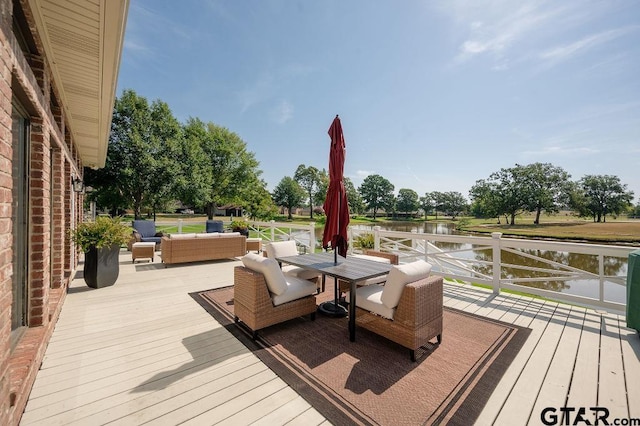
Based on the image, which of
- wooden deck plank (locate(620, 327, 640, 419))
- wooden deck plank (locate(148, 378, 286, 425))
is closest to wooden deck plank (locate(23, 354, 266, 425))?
wooden deck plank (locate(148, 378, 286, 425))

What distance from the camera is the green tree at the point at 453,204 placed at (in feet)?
210

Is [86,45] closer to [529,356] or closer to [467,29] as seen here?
[529,356]

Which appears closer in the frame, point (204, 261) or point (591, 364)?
point (591, 364)

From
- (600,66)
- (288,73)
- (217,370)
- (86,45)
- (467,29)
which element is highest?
(288,73)

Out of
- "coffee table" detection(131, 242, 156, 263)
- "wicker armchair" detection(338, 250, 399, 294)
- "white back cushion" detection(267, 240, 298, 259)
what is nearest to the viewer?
"wicker armchair" detection(338, 250, 399, 294)

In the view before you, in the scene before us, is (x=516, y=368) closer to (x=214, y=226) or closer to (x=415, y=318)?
(x=415, y=318)

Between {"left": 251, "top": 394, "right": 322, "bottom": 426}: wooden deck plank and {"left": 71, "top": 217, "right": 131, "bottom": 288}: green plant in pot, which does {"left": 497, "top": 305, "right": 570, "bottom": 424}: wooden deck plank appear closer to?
{"left": 251, "top": 394, "right": 322, "bottom": 426}: wooden deck plank

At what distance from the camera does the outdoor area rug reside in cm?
184

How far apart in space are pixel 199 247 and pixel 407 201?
5649cm

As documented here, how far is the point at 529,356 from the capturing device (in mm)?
2570

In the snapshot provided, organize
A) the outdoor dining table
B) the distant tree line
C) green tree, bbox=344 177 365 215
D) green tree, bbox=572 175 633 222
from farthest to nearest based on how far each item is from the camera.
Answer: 1. green tree, bbox=344 177 365 215
2. green tree, bbox=572 175 633 222
3. the distant tree line
4. the outdoor dining table

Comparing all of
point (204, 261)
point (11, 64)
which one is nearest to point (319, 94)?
point (204, 261)

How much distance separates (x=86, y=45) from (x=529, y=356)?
543cm

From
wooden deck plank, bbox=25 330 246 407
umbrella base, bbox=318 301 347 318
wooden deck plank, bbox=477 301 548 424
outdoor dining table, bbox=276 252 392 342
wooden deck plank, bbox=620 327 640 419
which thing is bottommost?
wooden deck plank, bbox=25 330 246 407
